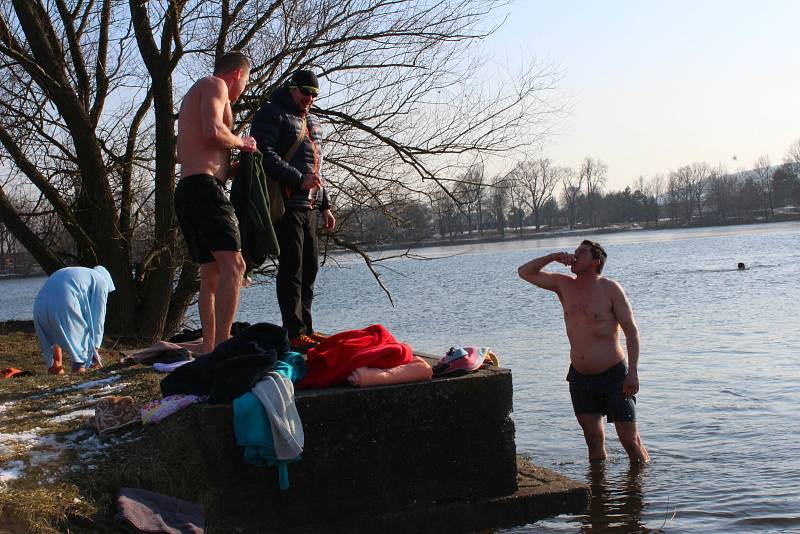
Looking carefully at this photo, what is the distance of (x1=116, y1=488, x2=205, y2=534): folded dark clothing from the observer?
13.9 ft

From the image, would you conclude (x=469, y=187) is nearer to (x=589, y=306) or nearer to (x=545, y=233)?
(x=589, y=306)

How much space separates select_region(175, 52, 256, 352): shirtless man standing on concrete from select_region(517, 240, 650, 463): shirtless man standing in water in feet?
8.89

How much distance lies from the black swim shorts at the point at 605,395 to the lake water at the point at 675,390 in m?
0.61

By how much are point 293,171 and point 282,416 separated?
6.86 feet

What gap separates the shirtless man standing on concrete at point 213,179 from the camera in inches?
226

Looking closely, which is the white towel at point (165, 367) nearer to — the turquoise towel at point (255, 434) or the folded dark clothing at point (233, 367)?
the folded dark clothing at point (233, 367)

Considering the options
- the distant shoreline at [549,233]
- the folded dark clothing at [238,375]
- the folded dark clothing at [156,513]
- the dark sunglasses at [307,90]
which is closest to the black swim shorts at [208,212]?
the dark sunglasses at [307,90]

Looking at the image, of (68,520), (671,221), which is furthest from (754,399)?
(671,221)

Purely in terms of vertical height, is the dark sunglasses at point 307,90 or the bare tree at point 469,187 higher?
the dark sunglasses at point 307,90

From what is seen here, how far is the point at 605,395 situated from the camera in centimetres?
699

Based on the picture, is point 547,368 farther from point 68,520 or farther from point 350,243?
point 68,520

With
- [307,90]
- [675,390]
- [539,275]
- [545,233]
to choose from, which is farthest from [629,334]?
[545,233]

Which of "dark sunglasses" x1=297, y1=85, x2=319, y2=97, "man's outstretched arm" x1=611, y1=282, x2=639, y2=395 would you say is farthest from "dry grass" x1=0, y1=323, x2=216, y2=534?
"man's outstretched arm" x1=611, y1=282, x2=639, y2=395

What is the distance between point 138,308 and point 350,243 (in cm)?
345
